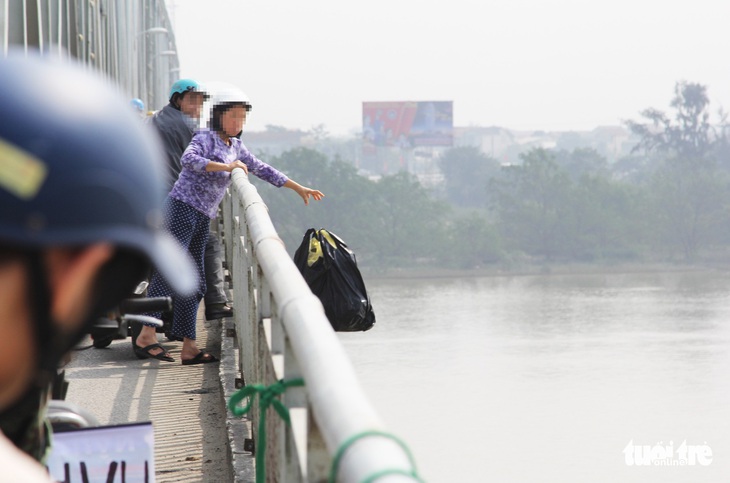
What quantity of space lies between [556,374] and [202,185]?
2809 inches

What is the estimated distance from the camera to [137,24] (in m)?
30.1

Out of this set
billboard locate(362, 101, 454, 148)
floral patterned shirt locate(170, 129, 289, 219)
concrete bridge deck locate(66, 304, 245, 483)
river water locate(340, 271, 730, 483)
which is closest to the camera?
concrete bridge deck locate(66, 304, 245, 483)

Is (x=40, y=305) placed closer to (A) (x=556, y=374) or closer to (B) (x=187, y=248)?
(B) (x=187, y=248)

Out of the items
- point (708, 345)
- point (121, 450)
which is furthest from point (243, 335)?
point (708, 345)

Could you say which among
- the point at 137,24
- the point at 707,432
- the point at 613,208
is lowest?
the point at 707,432

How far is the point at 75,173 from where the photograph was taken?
2.33 feet

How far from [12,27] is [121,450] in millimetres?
6983

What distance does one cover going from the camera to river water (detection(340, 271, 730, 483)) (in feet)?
202

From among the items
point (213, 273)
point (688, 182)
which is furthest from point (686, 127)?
point (213, 273)

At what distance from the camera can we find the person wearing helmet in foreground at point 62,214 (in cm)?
66

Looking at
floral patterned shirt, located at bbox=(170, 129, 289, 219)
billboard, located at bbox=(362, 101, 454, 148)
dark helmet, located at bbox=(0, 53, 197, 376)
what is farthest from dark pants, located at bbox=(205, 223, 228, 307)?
billboard, located at bbox=(362, 101, 454, 148)

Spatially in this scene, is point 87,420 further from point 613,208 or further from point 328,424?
point 613,208

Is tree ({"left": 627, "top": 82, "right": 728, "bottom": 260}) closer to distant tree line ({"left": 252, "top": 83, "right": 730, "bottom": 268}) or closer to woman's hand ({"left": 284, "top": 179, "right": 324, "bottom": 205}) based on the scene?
Answer: distant tree line ({"left": 252, "top": 83, "right": 730, "bottom": 268})

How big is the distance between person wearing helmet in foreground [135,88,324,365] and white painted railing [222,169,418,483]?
42.6 inches
